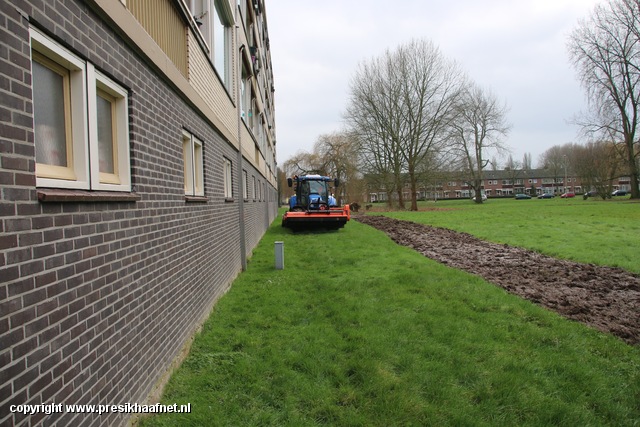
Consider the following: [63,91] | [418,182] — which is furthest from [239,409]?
[418,182]

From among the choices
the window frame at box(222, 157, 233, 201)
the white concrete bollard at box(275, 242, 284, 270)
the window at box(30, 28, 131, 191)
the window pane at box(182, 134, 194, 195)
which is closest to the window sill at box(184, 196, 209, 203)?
the window pane at box(182, 134, 194, 195)

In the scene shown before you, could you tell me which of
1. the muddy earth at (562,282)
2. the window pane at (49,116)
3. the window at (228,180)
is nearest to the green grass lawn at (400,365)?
the muddy earth at (562,282)

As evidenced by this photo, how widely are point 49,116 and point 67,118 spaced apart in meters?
0.16

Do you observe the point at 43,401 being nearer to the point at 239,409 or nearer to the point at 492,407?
the point at 239,409

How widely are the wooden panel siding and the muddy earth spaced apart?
6.32 meters

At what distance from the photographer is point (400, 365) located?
387 centimetres

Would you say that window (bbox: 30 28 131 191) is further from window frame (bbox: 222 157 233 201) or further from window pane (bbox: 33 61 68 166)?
window frame (bbox: 222 157 233 201)

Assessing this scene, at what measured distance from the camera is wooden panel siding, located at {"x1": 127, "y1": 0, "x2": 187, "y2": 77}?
11.6 feet

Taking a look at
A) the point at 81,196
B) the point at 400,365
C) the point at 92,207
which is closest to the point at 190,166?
the point at 92,207

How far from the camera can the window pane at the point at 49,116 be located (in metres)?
2.00

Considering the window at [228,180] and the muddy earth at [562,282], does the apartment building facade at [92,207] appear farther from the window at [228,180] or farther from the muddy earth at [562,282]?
the muddy earth at [562,282]

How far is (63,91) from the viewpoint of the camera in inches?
89.0

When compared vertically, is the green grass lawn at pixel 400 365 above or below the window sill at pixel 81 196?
below

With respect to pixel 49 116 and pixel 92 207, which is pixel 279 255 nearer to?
pixel 92 207
